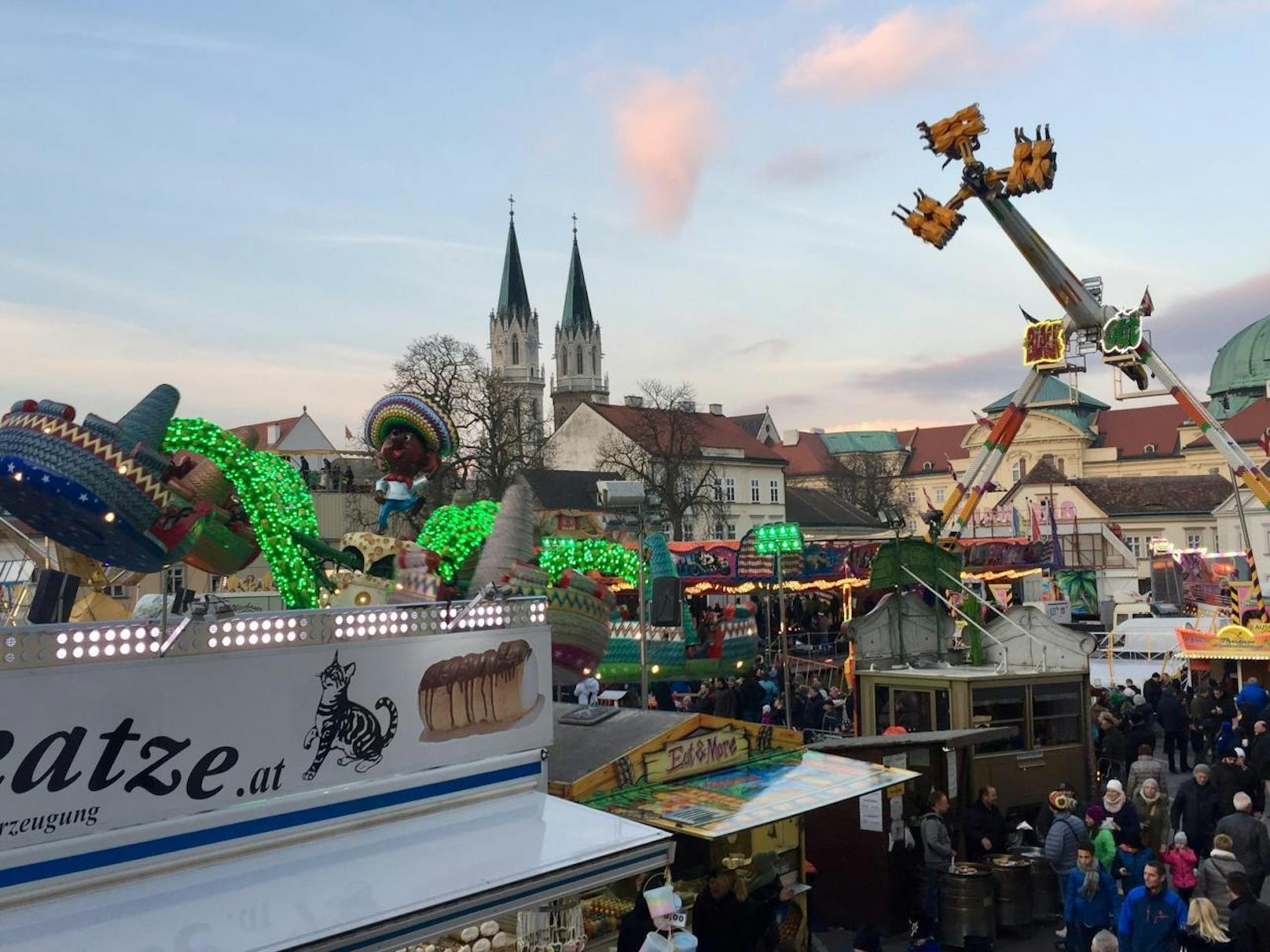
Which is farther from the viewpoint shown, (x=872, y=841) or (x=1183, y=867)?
(x=872, y=841)

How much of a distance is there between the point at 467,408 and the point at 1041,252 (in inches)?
1038

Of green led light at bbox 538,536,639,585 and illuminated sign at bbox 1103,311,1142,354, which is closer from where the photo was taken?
green led light at bbox 538,536,639,585

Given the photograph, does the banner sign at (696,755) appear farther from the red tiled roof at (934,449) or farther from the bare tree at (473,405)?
the red tiled roof at (934,449)

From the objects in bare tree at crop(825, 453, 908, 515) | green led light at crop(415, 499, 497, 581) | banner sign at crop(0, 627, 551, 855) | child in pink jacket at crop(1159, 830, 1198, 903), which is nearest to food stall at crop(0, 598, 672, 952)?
banner sign at crop(0, 627, 551, 855)

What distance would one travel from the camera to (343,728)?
6871mm

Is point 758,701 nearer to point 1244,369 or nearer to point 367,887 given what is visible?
point 367,887

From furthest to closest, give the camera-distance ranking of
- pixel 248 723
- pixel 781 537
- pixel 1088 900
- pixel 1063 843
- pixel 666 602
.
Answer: pixel 781 537
pixel 666 602
pixel 1063 843
pixel 1088 900
pixel 248 723

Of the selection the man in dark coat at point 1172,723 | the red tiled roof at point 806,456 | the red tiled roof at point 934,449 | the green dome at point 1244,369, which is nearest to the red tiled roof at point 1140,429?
the green dome at point 1244,369

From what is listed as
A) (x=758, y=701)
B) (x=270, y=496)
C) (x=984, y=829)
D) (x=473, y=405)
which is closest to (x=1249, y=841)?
(x=984, y=829)

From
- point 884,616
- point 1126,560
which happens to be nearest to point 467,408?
point 1126,560

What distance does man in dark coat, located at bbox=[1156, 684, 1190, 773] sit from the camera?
18.5 metres

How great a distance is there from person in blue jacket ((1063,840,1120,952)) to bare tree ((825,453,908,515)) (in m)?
90.1

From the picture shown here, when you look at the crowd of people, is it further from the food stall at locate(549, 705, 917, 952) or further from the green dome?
the green dome

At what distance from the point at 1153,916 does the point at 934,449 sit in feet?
370
